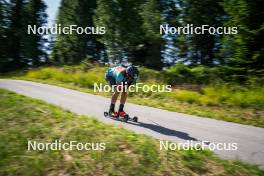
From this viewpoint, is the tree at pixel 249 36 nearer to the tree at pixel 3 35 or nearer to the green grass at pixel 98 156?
the green grass at pixel 98 156

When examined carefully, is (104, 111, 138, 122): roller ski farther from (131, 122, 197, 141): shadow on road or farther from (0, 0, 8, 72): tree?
(0, 0, 8, 72): tree

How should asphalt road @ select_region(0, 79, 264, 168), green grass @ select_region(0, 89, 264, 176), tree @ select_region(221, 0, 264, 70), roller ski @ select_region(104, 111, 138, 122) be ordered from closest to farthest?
1. green grass @ select_region(0, 89, 264, 176)
2. asphalt road @ select_region(0, 79, 264, 168)
3. roller ski @ select_region(104, 111, 138, 122)
4. tree @ select_region(221, 0, 264, 70)

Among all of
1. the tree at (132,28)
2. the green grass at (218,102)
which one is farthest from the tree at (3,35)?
the green grass at (218,102)

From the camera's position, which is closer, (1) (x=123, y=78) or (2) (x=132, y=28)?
(1) (x=123, y=78)

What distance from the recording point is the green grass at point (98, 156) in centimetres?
640

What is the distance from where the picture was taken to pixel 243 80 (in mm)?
18547

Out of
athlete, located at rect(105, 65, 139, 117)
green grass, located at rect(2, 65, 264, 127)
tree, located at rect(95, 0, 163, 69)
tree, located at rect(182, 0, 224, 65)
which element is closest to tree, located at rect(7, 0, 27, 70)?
tree, located at rect(95, 0, 163, 69)

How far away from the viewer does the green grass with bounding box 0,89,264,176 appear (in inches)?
252

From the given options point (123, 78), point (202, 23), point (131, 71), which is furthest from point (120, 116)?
point (202, 23)

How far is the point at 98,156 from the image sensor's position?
692 cm

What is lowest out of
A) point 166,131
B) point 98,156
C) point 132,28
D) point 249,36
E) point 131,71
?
point 98,156

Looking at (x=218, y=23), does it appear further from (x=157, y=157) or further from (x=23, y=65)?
(x=23, y=65)

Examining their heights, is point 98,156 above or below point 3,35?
below

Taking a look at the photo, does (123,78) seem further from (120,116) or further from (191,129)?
(191,129)
